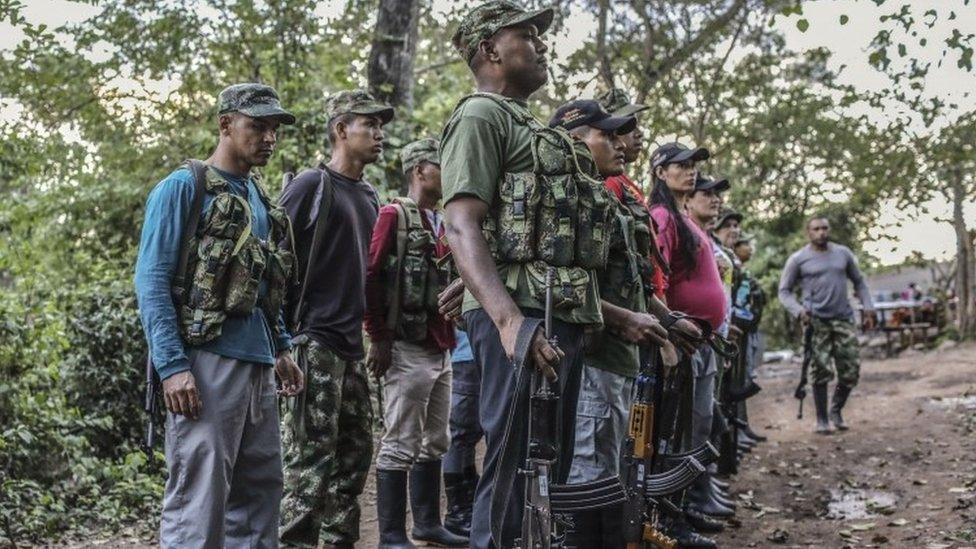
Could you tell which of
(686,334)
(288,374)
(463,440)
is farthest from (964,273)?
(288,374)

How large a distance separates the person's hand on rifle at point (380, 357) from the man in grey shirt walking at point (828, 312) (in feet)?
21.9

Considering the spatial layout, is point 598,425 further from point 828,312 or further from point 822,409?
point 822,409

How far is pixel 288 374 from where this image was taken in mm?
4371

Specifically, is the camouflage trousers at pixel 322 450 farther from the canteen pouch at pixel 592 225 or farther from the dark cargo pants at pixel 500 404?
the canteen pouch at pixel 592 225

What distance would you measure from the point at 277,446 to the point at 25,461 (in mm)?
3691

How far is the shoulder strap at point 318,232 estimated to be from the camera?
15.7 feet

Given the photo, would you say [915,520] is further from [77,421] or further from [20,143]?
[20,143]

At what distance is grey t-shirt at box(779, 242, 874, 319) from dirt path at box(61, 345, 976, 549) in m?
1.36

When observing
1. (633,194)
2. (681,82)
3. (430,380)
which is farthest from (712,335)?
(681,82)

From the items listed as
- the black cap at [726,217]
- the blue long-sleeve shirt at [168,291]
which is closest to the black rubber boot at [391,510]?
the blue long-sleeve shirt at [168,291]

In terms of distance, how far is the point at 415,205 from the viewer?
5422 mm

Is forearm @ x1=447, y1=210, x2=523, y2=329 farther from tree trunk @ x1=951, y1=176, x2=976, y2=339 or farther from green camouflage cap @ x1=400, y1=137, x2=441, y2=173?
tree trunk @ x1=951, y1=176, x2=976, y2=339

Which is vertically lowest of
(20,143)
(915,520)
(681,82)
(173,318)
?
(915,520)

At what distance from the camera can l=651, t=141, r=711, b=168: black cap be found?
6125mm
